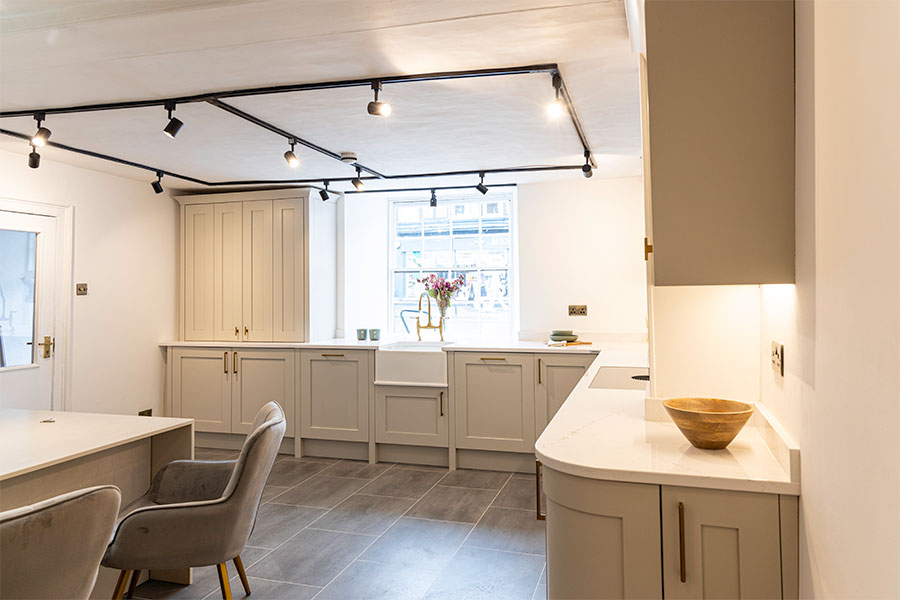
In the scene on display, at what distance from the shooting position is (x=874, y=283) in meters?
0.89

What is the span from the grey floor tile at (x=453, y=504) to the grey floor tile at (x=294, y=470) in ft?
3.50

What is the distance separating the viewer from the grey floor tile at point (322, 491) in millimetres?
3820

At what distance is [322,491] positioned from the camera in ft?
13.3

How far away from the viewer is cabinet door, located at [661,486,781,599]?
1.45 metres

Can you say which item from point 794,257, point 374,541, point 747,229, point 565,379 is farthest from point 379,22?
point 565,379

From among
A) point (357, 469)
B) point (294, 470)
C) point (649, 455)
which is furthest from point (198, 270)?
point (649, 455)

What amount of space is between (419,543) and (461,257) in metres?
3.25

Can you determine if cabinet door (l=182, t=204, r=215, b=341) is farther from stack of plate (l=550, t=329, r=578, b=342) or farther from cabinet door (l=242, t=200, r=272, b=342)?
stack of plate (l=550, t=329, r=578, b=342)

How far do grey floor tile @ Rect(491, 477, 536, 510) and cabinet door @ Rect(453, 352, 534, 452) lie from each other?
27cm

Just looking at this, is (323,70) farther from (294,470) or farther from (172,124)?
(294,470)

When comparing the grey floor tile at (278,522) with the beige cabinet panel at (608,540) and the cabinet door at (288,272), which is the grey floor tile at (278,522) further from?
the beige cabinet panel at (608,540)

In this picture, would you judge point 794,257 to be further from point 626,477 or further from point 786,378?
point 626,477

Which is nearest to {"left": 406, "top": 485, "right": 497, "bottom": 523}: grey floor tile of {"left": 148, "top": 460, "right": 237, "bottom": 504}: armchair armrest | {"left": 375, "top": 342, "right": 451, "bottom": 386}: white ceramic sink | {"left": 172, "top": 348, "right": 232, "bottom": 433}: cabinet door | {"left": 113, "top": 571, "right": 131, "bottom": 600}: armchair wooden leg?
{"left": 375, "top": 342, "right": 451, "bottom": 386}: white ceramic sink

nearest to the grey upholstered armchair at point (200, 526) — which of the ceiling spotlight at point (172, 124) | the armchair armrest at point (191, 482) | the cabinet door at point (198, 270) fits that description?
the armchair armrest at point (191, 482)
